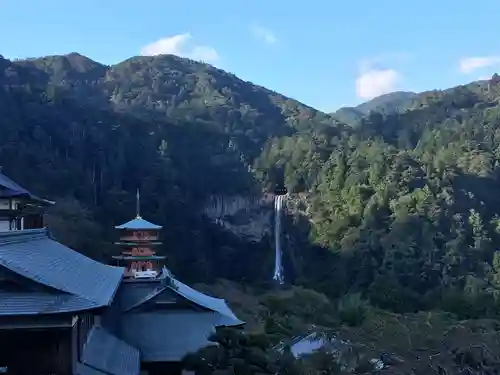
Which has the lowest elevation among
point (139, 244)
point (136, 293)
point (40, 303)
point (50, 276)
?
point (136, 293)

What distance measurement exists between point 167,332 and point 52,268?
371 centimetres

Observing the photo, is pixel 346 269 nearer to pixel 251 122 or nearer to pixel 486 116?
pixel 486 116

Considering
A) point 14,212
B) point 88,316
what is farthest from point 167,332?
point 14,212

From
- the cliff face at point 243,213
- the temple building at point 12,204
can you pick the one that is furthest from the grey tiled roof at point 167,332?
the cliff face at point 243,213

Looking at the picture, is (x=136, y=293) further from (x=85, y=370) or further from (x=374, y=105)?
(x=374, y=105)

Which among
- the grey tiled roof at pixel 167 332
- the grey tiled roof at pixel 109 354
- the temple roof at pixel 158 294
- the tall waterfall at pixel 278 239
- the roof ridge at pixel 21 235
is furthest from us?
the tall waterfall at pixel 278 239

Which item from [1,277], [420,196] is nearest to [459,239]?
[420,196]

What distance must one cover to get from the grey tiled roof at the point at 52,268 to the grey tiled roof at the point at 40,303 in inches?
3.8

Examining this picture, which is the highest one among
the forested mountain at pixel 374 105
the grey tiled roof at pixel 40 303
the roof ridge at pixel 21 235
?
the forested mountain at pixel 374 105

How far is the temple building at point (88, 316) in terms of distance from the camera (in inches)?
279

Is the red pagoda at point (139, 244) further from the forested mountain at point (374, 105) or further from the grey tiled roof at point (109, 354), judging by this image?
the forested mountain at point (374, 105)

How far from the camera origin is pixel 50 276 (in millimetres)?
7906

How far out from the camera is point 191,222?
44.5m

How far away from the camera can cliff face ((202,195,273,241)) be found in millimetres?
47938
